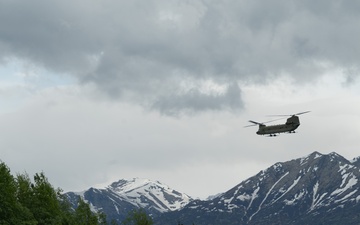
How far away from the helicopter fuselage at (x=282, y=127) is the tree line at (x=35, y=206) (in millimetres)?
34921

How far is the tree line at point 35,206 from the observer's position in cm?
10556

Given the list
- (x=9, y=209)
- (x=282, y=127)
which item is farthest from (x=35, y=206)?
(x=282, y=127)

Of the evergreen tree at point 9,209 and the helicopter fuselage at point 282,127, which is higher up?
the helicopter fuselage at point 282,127

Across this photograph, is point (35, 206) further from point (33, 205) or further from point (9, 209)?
point (9, 209)

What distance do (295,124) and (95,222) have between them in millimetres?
47792

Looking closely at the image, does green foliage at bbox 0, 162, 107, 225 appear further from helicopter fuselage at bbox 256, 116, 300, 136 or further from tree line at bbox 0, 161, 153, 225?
helicopter fuselage at bbox 256, 116, 300, 136

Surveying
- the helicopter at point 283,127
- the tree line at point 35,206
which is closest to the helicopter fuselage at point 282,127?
the helicopter at point 283,127

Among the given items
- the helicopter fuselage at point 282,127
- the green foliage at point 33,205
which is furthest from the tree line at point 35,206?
the helicopter fuselage at point 282,127

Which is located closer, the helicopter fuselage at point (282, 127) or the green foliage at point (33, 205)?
the green foliage at point (33, 205)

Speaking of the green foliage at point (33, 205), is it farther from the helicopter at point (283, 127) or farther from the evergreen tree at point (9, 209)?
the helicopter at point (283, 127)

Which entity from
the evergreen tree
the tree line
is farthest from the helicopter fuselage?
the evergreen tree

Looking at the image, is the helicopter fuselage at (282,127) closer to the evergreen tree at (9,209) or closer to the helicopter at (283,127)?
the helicopter at (283,127)

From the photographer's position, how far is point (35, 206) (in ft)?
416

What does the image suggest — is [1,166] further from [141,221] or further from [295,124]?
[295,124]
